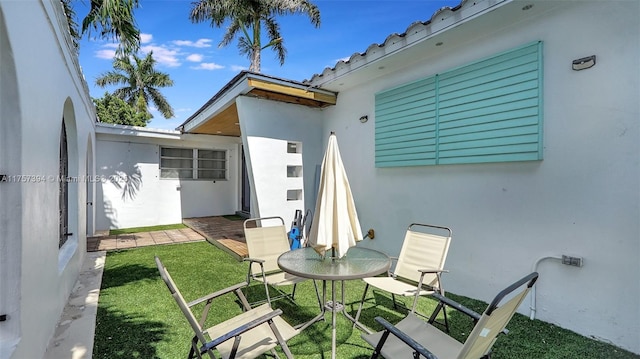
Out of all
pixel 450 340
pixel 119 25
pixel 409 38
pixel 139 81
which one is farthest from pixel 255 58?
pixel 450 340

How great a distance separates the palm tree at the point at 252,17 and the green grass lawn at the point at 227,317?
14596 millimetres

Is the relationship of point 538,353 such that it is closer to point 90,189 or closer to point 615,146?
point 615,146

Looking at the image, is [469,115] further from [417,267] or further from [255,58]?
[255,58]

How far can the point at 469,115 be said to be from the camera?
15.1ft

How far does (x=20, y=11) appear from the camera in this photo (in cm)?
227

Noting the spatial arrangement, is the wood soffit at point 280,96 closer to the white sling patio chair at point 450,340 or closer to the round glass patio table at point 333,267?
the round glass patio table at point 333,267

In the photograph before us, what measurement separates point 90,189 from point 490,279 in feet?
34.3

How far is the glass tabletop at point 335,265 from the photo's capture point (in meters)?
3.11

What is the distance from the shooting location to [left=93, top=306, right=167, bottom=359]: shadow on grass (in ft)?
10.5

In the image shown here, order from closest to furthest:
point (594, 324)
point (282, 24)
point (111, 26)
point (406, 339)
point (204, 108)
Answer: point (406, 339) < point (594, 324) < point (111, 26) < point (204, 108) < point (282, 24)

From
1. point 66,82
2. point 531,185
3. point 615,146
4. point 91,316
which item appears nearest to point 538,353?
point 531,185

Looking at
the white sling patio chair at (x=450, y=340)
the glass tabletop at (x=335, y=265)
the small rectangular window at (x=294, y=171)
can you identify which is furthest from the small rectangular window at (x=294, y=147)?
the white sling patio chair at (x=450, y=340)

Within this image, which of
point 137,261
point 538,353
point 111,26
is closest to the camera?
point 538,353

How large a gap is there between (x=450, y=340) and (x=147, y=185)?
1223 centimetres
